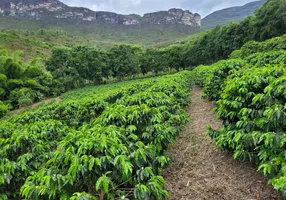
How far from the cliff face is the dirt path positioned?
143963 millimetres

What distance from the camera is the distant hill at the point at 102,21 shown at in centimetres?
11681

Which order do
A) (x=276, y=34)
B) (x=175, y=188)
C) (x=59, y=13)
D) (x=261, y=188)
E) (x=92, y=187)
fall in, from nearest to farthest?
(x=92, y=187)
(x=261, y=188)
(x=175, y=188)
(x=276, y=34)
(x=59, y=13)

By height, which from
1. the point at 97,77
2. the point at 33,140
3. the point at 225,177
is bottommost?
the point at 97,77

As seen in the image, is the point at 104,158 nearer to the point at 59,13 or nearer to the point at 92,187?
the point at 92,187

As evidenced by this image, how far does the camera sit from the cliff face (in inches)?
5315

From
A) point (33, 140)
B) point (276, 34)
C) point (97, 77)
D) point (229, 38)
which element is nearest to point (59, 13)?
point (97, 77)

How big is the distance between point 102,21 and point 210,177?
158364 millimetres

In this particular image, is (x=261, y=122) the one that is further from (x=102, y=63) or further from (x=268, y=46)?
(x=102, y=63)

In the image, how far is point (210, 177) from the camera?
4.10 m

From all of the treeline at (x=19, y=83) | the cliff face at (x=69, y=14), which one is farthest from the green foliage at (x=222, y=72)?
the cliff face at (x=69, y=14)

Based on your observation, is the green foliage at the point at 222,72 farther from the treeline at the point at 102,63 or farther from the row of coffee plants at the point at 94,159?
the treeline at the point at 102,63

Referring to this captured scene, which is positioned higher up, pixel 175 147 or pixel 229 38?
pixel 229 38

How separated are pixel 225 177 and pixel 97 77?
136 feet

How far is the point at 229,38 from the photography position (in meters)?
40.1
